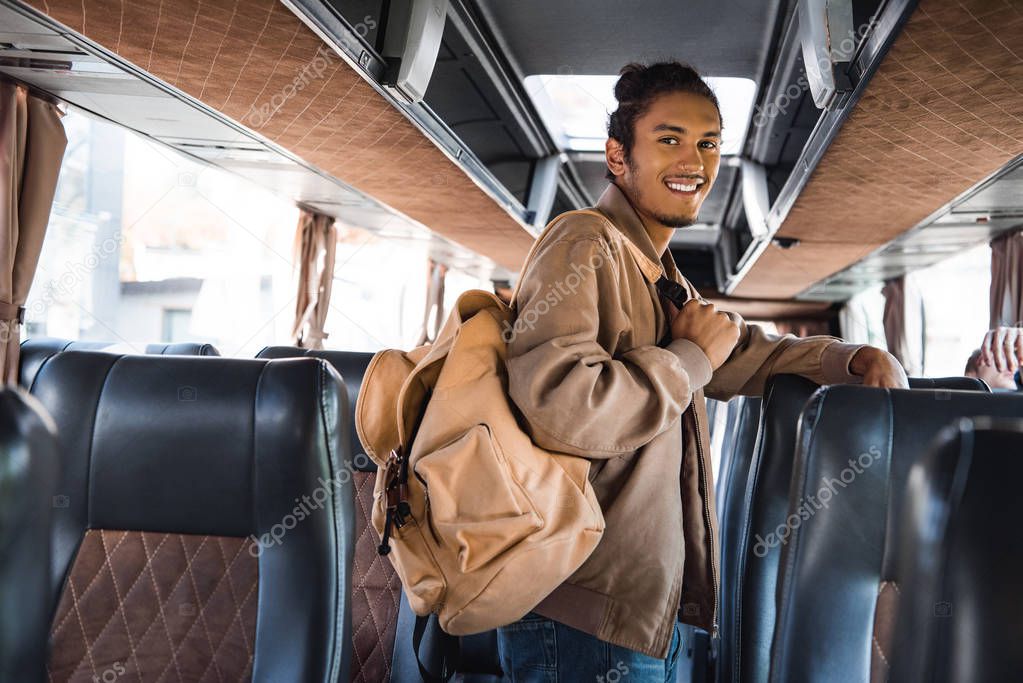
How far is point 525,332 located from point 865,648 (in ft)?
2.84

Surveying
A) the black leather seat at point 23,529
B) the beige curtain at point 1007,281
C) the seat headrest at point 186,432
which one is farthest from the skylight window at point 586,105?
the black leather seat at point 23,529

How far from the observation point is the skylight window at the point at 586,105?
7.20 metres

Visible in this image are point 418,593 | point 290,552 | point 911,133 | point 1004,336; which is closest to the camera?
point 418,593

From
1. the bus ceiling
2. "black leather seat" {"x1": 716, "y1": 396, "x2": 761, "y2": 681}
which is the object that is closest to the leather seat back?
"black leather seat" {"x1": 716, "y1": 396, "x2": 761, "y2": 681}

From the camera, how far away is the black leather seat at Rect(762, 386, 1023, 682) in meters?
1.51

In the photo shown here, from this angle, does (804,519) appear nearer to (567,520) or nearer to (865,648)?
(865,648)

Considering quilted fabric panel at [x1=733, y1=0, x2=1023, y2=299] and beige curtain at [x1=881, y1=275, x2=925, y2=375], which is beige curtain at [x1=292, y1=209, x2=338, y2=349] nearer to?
quilted fabric panel at [x1=733, y1=0, x2=1023, y2=299]

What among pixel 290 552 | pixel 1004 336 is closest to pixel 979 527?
pixel 290 552

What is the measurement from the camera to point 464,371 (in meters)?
1.47

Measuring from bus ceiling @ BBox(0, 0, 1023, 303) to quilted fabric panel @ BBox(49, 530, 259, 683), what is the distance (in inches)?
71.4

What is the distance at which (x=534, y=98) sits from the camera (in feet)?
25.3

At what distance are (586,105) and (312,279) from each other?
358cm

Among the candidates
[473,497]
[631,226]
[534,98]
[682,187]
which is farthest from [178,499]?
[534,98]

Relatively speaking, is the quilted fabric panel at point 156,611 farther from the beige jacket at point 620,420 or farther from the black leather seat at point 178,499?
the beige jacket at point 620,420
